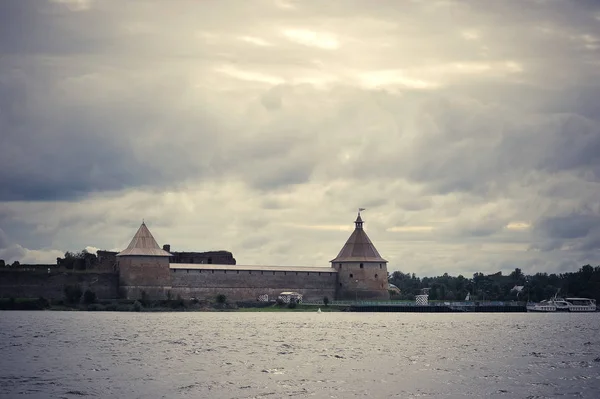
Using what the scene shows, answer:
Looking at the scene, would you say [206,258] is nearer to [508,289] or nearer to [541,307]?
[541,307]

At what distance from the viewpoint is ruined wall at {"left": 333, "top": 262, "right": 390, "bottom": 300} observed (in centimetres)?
6900

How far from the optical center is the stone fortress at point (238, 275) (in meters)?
61.4

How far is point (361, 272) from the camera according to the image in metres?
69.0

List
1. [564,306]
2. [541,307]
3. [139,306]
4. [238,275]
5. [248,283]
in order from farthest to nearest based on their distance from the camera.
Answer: [564,306]
[541,307]
[248,283]
[238,275]
[139,306]

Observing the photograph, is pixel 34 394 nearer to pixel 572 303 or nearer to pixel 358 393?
pixel 358 393

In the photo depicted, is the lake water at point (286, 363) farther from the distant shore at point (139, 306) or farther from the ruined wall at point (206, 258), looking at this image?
the ruined wall at point (206, 258)

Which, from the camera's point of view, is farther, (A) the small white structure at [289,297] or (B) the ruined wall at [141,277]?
(A) the small white structure at [289,297]

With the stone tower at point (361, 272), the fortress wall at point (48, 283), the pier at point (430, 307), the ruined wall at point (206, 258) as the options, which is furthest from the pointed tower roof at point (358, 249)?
the fortress wall at point (48, 283)

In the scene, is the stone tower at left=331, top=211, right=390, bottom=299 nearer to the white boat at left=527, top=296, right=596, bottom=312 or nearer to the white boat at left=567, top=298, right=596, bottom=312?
the white boat at left=527, top=296, right=596, bottom=312

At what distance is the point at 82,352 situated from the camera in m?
27.3

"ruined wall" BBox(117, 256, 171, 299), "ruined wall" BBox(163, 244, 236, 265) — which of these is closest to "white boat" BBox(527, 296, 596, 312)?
"ruined wall" BBox(163, 244, 236, 265)

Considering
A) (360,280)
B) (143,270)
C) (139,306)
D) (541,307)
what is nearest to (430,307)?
(360,280)

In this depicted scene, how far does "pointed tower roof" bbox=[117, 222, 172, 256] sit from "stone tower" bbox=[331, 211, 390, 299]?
13392 millimetres

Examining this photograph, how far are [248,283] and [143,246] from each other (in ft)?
25.1
